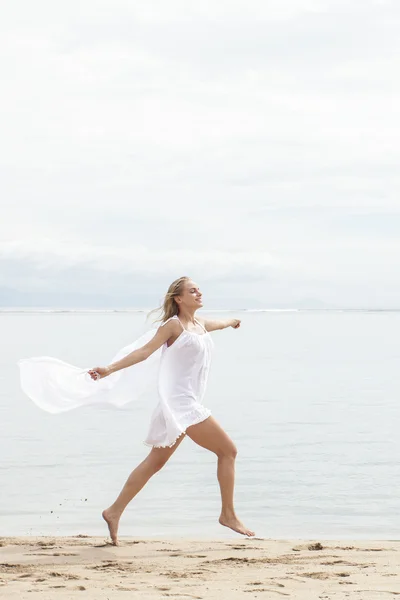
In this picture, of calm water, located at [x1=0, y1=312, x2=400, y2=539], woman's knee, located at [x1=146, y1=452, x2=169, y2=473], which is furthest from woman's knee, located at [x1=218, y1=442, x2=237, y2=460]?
calm water, located at [x1=0, y1=312, x2=400, y2=539]

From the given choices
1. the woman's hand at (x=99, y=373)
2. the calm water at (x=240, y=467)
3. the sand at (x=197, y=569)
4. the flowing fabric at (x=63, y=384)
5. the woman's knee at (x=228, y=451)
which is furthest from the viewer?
the calm water at (x=240, y=467)

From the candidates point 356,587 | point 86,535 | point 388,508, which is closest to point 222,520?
point 86,535

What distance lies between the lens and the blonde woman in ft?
24.0

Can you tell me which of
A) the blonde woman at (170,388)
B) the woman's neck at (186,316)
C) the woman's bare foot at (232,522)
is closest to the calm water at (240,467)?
the woman's bare foot at (232,522)

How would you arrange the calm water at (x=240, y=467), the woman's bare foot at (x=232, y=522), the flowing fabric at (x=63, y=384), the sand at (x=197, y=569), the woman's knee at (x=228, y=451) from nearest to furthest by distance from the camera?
1. the sand at (x=197, y=569)
2. the woman's knee at (x=228, y=451)
3. the woman's bare foot at (x=232, y=522)
4. the flowing fabric at (x=63, y=384)
5. the calm water at (x=240, y=467)

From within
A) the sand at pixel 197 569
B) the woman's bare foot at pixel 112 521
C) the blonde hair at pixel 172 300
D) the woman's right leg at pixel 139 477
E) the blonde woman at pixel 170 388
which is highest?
the blonde hair at pixel 172 300

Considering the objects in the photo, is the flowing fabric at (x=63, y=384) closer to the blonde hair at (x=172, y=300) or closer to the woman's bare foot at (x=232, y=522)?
the blonde hair at (x=172, y=300)

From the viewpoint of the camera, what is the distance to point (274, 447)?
13984 mm

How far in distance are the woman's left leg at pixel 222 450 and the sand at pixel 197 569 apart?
223mm

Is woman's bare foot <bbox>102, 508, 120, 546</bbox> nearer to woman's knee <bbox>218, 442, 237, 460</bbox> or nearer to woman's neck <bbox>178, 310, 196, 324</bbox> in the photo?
woman's knee <bbox>218, 442, 237, 460</bbox>

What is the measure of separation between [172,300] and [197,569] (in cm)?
212

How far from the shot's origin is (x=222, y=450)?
7367mm

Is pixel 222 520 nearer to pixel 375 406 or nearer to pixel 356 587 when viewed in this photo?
pixel 356 587

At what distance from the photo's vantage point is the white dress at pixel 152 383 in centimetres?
731
